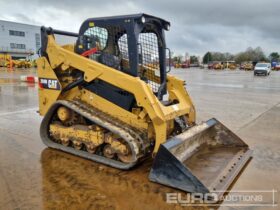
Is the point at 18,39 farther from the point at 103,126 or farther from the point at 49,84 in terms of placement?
the point at 103,126

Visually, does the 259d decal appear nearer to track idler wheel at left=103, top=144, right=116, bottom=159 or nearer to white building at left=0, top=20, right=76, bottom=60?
track idler wheel at left=103, top=144, right=116, bottom=159

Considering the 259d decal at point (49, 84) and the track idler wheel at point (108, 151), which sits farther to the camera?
the 259d decal at point (49, 84)

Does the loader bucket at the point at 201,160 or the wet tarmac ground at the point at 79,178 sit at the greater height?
the loader bucket at the point at 201,160

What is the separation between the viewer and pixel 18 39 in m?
73.8

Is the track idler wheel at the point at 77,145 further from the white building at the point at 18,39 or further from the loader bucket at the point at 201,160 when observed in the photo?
the white building at the point at 18,39

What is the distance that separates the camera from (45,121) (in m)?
5.36

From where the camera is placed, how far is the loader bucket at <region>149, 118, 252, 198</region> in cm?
368

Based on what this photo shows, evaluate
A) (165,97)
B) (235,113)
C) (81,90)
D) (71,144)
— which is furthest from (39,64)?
(235,113)

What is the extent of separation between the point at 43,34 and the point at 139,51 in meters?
1.90

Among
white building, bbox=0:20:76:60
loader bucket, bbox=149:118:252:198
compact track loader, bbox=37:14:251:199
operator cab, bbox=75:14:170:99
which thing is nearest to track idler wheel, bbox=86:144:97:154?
compact track loader, bbox=37:14:251:199

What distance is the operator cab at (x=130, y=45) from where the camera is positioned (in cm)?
458


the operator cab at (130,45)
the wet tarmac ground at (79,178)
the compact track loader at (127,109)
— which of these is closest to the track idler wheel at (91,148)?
the compact track loader at (127,109)

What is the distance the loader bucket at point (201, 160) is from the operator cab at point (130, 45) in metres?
1.10

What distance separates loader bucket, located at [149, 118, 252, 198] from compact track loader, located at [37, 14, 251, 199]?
0.04ft
